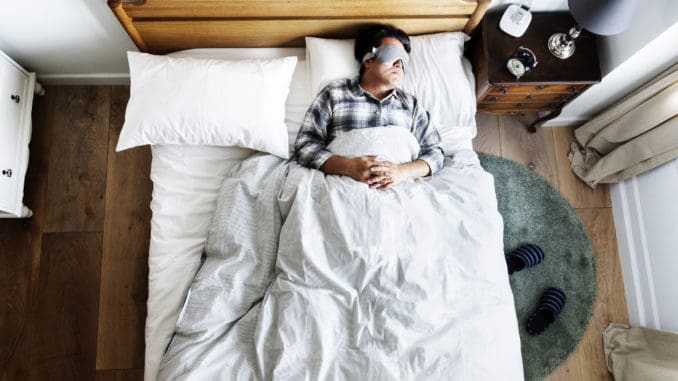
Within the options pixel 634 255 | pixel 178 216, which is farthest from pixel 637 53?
pixel 178 216

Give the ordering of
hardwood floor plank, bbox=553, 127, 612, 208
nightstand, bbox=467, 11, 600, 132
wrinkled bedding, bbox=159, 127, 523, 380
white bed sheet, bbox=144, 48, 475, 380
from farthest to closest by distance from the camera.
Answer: hardwood floor plank, bbox=553, 127, 612, 208 < nightstand, bbox=467, 11, 600, 132 < white bed sheet, bbox=144, 48, 475, 380 < wrinkled bedding, bbox=159, 127, 523, 380

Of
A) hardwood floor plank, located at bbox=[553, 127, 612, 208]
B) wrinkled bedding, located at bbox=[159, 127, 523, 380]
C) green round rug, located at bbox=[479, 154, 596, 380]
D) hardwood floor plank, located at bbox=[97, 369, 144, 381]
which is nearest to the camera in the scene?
wrinkled bedding, located at bbox=[159, 127, 523, 380]

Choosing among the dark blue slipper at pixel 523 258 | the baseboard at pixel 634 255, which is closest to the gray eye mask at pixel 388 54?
the dark blue slipper at pixel 523 258

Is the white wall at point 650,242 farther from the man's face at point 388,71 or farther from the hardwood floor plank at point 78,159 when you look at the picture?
the hardwood floor plank at point 78,159

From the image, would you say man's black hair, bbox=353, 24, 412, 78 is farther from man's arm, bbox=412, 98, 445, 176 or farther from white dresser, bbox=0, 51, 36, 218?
white dresser, bbox=0, 51, 36, 218

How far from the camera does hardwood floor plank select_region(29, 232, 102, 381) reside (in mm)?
1689

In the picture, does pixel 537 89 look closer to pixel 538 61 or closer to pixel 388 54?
pixel 538 61

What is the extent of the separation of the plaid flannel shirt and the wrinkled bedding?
0.61 feet

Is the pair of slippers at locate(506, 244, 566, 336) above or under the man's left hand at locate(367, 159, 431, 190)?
under

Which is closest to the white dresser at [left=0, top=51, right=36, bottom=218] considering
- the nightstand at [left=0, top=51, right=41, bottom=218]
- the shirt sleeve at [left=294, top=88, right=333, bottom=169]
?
the nightstand at [left=0, top=51, right=41, bottom=218]

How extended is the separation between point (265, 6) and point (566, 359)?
5.95ft

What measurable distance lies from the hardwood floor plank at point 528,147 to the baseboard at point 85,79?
1.72 meters

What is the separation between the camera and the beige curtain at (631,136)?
5.16ft

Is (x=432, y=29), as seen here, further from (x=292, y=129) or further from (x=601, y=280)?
(x=601, y=280)
